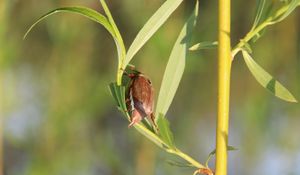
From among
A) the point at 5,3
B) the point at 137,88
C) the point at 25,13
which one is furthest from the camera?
the point at 25,13

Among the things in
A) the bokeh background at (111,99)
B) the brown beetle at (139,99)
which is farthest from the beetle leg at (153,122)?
the bokeh background at (111,99)

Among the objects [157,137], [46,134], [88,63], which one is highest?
[88,63]

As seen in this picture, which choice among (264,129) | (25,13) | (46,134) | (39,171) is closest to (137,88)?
(39,171)

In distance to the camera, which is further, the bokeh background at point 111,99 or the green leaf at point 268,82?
the bokeh background at point 111,99

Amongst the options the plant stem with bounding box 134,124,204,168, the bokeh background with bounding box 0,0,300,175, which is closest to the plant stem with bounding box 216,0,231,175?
the plant stem with bounding box 134,124,204,168

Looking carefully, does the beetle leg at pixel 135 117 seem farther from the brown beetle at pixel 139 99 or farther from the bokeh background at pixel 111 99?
the bokeh background at pixel 111 99

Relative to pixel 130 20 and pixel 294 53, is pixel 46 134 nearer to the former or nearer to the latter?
pixel 130 20
